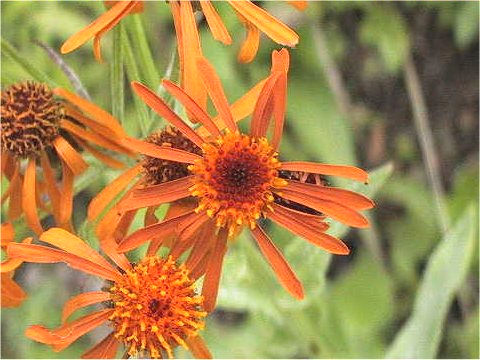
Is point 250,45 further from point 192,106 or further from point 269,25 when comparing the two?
point 192,106

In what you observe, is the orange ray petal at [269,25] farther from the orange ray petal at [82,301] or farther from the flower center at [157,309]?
the orange ray petal at [82,301]

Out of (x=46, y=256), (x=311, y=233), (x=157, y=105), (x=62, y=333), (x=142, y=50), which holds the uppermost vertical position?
(x=142, y=50)

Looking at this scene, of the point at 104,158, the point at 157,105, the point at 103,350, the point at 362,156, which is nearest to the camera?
the point at 157,105

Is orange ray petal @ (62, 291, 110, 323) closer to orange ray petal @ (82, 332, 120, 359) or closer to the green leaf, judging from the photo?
orange ray petal @ (82, 332, 120, 359)

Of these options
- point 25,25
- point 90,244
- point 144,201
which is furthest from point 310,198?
point 25,25

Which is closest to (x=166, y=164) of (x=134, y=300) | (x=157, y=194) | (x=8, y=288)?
(x=157, y=194)

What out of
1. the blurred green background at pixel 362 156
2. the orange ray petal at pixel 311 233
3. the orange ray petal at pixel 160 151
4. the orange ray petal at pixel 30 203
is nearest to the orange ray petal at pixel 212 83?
the orange ray petal at pixel 160 151

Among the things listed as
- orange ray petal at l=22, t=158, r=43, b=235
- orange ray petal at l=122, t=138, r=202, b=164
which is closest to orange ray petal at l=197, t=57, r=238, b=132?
orange ray petal at l=122, t=138, r=202, b=164

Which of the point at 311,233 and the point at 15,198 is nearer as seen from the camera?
the point at 311,233

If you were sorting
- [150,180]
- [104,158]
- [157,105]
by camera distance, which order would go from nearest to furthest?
[157,105] < [150,180] < [104,158]
